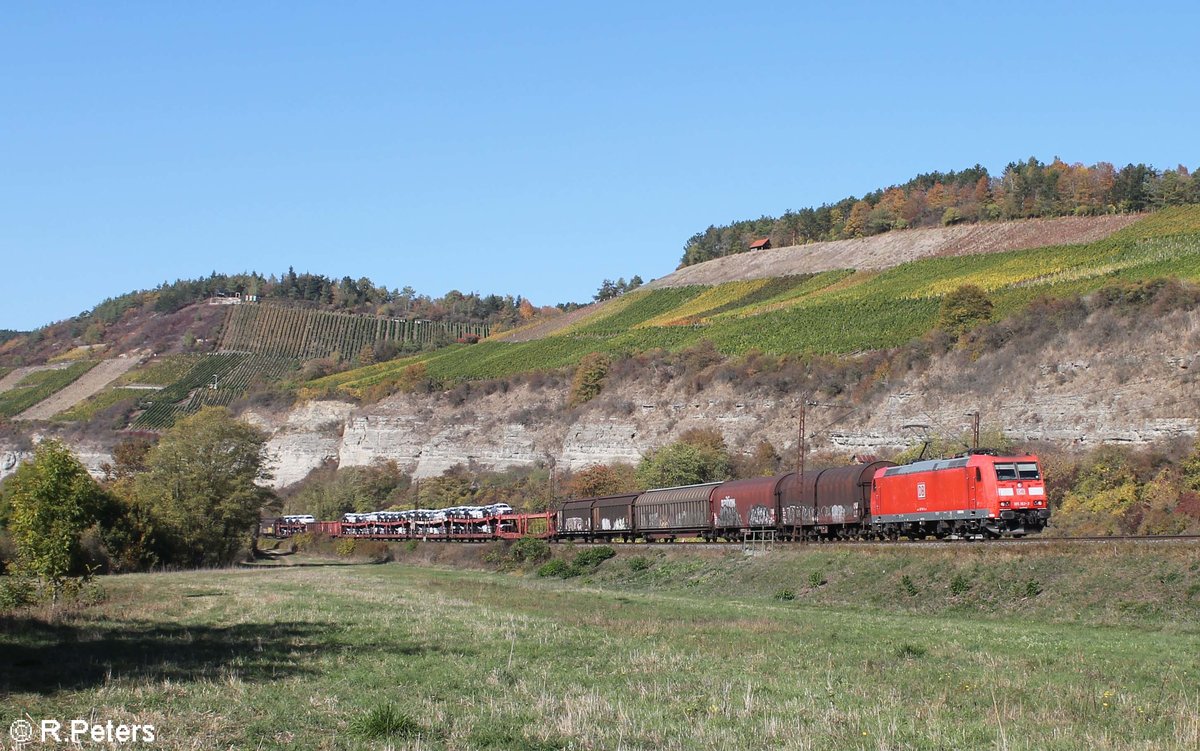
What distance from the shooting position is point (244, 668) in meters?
20.4

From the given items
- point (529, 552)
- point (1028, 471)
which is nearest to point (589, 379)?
point (529, 552)

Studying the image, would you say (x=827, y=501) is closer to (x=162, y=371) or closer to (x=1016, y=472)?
(x=1016, y=472)

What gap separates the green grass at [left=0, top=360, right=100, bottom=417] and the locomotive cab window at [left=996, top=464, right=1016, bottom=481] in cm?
17110

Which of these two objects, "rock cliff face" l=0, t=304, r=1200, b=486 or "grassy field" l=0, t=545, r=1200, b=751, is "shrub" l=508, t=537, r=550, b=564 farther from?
"rock cliff face" l=0, t=304, r=1200, b=486

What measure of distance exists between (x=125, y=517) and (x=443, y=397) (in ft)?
228

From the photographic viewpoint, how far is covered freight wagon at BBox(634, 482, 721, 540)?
62.3m

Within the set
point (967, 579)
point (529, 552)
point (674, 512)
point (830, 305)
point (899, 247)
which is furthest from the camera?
point (899, 247)

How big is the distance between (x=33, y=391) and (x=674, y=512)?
526 feet

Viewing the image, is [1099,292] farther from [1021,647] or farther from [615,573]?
[1021,647]

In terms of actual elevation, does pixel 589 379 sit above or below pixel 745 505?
above

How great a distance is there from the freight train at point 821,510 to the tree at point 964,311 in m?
36.8

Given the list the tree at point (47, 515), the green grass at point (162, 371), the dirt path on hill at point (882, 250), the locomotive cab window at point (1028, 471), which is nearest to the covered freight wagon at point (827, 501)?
the locomotive cab window at point (1028, 471)

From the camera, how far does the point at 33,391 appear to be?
7416 inches

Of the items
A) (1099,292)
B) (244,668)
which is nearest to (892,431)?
(1099,292)
